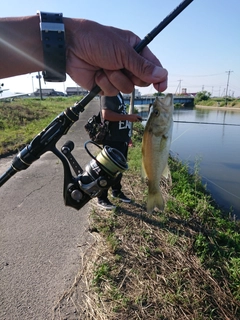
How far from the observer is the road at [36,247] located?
2.54 meters

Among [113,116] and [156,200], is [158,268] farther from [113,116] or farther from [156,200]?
[113,116]

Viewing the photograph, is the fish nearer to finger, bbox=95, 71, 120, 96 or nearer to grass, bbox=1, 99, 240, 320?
finger, bbox=95, 71, 120, 96

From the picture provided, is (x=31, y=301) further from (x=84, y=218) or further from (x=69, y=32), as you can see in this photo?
(x=69, y=32)

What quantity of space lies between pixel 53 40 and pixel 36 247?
8.64 feet

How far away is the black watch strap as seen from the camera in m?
1.47

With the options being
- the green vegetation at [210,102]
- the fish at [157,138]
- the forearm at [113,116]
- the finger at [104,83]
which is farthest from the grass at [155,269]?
the green vegetation at [210,102]

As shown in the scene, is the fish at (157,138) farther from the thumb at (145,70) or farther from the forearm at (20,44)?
the forearm at (20,44)

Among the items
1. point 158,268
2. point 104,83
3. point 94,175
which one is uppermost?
point 104,83

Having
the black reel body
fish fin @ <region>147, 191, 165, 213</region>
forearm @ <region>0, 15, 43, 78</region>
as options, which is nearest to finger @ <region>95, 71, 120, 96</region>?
forearm @ <region>0, 15, 43, 78</region>

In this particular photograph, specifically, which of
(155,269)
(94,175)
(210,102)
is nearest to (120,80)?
(94,175)

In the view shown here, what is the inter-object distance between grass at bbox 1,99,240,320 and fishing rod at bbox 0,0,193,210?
89 cm

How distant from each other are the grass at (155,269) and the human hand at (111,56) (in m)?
1.96

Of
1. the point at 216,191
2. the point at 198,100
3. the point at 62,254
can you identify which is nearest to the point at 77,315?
the point at 62,254

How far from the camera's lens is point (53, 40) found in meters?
1.49
